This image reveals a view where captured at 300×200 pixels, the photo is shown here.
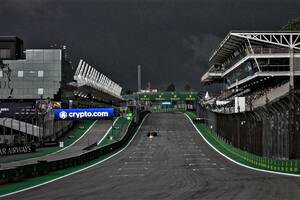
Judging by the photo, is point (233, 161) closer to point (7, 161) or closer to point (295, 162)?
point (295, 162)

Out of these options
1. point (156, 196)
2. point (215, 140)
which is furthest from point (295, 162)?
point (215, 140)

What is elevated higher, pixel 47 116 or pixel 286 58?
pixel 286 58

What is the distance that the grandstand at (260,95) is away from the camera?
34.1 meters

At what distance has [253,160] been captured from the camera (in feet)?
141

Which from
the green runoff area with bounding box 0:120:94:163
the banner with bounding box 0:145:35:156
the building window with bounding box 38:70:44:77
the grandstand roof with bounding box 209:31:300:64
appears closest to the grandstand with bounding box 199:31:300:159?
the grandstand roof with bounding box 209:31:300:64

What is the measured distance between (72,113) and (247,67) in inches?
1517

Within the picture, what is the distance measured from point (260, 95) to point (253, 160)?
24731 mm

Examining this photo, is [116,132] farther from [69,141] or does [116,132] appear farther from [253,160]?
[253,160]

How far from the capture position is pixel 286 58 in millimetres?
96688

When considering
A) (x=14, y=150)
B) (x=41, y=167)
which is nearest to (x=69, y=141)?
(x=14, y=150)

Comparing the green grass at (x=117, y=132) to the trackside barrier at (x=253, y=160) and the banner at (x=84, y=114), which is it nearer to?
the banner at (x=84, y=114)

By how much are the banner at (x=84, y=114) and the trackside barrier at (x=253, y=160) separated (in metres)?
15.1

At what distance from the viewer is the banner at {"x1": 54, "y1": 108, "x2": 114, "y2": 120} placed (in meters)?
78.2

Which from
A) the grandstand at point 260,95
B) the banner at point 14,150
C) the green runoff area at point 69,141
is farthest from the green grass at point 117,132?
the grandstand at point 260,95
